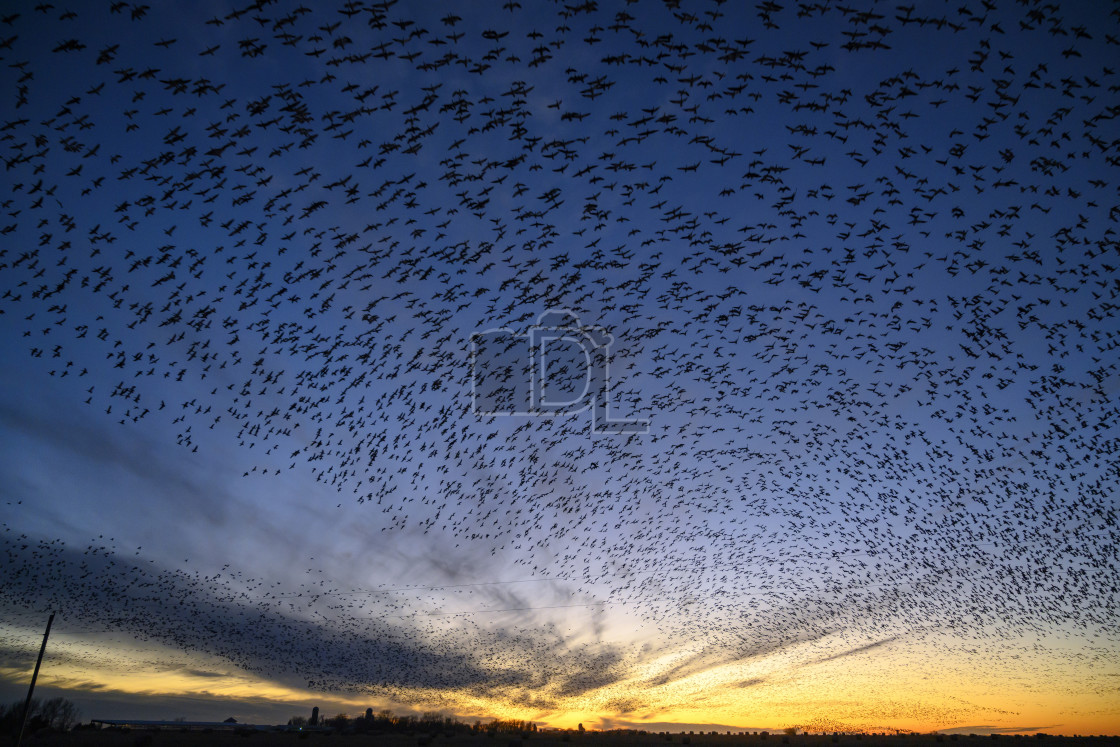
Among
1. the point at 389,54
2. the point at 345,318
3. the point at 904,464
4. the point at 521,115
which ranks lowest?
the point at 904,464

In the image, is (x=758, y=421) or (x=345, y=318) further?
(x=758, y=421)

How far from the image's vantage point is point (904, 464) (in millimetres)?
30969

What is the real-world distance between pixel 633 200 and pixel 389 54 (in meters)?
9.04

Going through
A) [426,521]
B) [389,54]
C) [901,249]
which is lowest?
[426,521]

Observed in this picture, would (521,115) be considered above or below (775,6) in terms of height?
below

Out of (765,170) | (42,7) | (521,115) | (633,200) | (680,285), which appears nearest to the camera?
(42,7)

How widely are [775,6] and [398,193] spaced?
13.1 metres

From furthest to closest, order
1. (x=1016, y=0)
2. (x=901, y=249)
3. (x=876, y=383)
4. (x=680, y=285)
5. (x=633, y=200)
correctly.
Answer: (x=876, y=383), (x=680, y=285), (x=901, y=249), (x=633, y=200), (x=1016, y=0)

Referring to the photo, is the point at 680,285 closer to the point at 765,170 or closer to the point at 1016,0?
the point at 765,170

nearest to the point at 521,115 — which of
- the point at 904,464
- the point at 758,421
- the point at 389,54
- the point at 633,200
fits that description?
the point at 389,54

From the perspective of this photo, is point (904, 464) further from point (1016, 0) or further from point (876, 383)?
point (1016, 0)

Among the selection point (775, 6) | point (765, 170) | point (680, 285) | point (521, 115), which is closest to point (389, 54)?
point (521, 115)

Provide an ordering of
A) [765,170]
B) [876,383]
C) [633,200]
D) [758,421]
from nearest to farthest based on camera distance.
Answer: [765,170] → [633,200] → [876,383] → [758,421]

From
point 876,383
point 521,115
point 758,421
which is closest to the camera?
point 521,115
